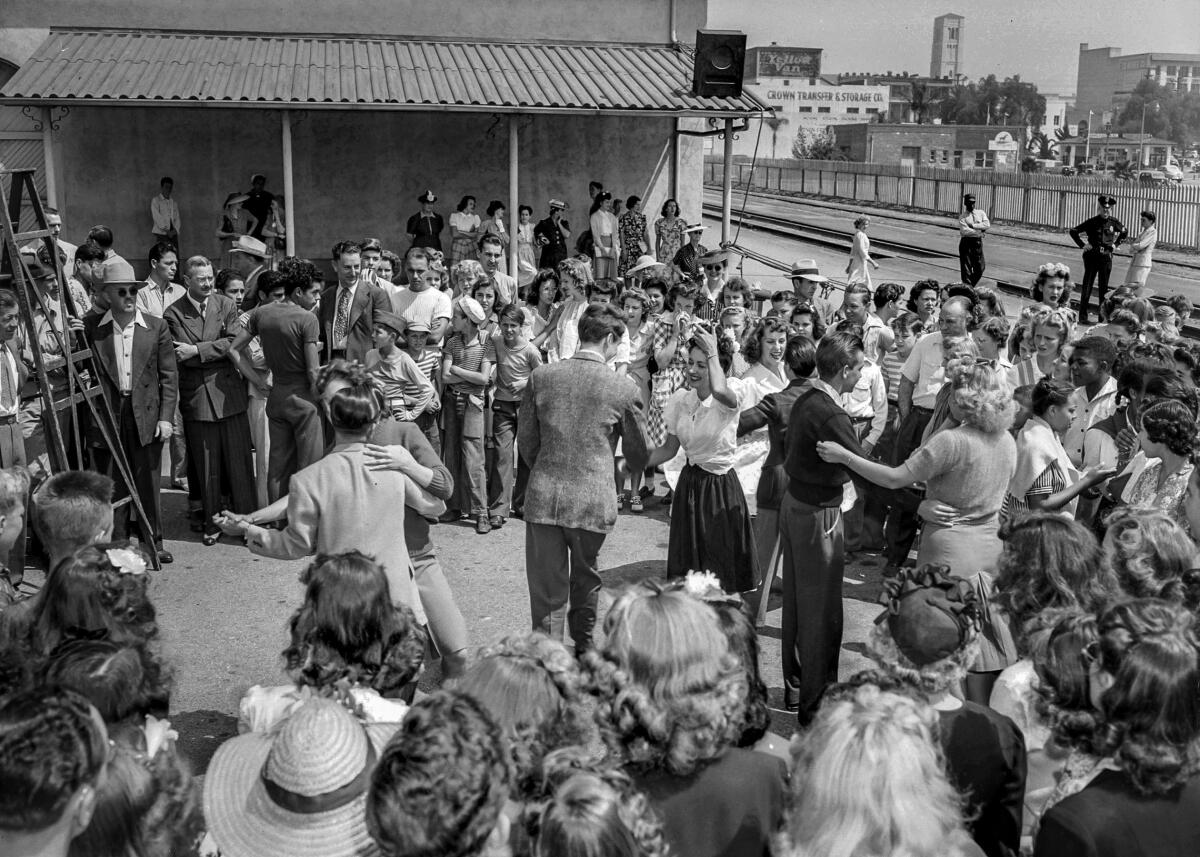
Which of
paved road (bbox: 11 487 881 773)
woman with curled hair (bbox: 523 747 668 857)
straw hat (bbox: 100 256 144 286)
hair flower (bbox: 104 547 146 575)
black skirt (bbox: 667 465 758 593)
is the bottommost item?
paved road (bbox: 11 487 881 773)

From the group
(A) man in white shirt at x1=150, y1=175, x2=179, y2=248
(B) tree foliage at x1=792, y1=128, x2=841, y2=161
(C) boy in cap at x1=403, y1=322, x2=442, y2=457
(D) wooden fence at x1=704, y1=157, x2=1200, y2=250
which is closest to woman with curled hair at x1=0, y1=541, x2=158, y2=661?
(C) boy in cap at x1=403, y1=322, x2=442, y2=457

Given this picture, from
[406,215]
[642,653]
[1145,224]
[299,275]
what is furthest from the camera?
[1145,224]

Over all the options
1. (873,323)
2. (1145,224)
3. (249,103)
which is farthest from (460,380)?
(1145,224)

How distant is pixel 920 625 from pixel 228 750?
6.57 ft

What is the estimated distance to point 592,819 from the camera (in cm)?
249

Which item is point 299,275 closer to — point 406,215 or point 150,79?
point 150,79

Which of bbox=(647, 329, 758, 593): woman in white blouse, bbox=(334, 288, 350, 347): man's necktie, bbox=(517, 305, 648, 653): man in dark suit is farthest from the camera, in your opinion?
bbox=(334, 288, 350, 347): man's necktie

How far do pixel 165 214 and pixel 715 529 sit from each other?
545 inches

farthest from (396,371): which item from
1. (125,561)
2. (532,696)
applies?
(532,696)

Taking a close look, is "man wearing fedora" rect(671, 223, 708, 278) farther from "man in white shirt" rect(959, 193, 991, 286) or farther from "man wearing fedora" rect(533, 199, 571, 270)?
"man in white shirt" rect(959, 193, 991, 286)

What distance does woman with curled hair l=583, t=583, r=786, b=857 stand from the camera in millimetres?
3014

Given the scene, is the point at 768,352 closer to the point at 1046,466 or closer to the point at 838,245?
the point at 1046,466

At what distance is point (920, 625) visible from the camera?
359cm

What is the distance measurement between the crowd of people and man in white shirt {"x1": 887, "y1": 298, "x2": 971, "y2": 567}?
1.0 inches
